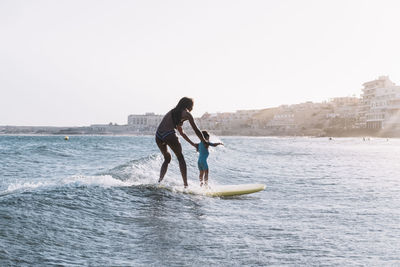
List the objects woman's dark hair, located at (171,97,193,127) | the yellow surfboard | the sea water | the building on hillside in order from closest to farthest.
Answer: the sea water, woman's dark hair, located at (171,97,193,127), the yellow surfboard, the building on hillside

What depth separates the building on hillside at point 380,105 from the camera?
375 feet

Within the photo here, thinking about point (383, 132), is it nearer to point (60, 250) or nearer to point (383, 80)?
point (383, 80)

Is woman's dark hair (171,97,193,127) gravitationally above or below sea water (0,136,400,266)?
above

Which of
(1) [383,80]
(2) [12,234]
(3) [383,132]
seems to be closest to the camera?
(2) [12,234]

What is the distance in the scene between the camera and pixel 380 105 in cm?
12106

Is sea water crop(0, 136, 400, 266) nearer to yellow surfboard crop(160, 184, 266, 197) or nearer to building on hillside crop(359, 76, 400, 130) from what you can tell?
yellow surfboard crop(160, 184, 266, 197)

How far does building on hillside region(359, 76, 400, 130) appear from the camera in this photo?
11419 cm

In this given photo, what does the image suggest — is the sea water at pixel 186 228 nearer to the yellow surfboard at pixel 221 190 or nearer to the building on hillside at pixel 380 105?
the yellow surfboard at pixel 221 190

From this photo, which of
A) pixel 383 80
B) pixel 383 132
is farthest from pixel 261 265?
pixel 383 80

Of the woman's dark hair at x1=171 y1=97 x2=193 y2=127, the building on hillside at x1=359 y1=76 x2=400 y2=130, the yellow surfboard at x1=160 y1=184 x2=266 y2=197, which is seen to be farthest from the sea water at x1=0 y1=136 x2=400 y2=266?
the building on hillside at x1=359 y1=76 x2=400 y2=130

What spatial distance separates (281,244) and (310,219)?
75.2 inches

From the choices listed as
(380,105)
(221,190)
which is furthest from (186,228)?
(380,105)

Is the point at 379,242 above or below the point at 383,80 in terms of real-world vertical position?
below

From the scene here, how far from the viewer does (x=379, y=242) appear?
5.68 metres
